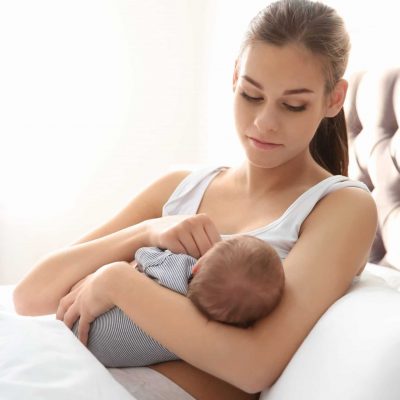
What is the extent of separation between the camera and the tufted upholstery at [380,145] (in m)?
2.09

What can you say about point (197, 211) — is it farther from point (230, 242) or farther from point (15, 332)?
point (15, 332)

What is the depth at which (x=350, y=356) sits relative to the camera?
101 centimetres

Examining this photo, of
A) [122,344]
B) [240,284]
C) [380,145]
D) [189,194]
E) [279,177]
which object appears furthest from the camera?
[380,145]

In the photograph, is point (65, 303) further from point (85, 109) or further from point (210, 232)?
point (85, 109)

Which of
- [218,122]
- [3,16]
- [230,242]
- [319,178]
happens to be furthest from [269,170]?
[3,16]

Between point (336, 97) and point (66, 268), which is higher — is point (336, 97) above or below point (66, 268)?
above

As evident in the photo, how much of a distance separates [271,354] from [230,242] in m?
0.25

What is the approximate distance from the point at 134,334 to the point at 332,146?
825mm

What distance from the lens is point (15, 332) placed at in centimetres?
124

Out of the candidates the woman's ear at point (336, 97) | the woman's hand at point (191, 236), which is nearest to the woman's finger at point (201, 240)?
the woman's hand at point (191, 236)

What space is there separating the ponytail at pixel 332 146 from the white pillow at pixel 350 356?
634mm

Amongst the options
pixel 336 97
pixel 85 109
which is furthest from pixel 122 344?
pixel 85 109

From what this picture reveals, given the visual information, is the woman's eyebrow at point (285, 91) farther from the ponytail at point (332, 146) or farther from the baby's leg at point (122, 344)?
the baby's leg at point (122, 344)

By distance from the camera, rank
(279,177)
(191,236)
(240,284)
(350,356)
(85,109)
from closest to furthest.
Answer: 1. (350,356)
2. (240,284)
3. (191,236)
4. (279,177)
5. (85,109)
